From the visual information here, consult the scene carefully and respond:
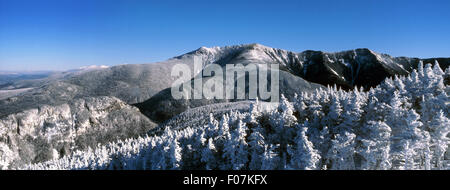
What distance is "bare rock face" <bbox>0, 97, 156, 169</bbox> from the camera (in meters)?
84.1

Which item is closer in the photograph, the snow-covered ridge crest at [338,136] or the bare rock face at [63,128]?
the snow-covered ridge crest at [338,136]

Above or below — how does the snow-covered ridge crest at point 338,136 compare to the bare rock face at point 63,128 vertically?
above

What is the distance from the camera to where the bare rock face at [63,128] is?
276 feet

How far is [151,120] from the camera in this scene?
126125 millimetres

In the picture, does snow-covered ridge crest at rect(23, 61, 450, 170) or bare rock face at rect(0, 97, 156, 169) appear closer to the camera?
snow-covered ridge crest at rect(23, 61, 450, 170)

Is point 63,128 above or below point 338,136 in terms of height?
below

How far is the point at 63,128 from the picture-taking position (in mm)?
98750

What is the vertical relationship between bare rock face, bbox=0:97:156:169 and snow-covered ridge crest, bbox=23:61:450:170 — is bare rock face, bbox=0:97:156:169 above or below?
below

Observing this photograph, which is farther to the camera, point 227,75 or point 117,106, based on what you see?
point 227,75

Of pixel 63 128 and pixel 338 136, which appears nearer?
pixel 338 136

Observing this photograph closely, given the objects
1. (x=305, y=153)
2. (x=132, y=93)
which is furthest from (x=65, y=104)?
(x=305, y=153)
